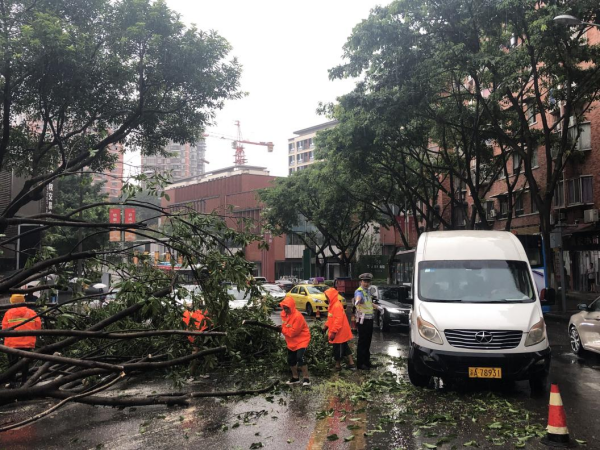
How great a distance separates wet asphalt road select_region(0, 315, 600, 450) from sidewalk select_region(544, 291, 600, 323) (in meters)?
11.9

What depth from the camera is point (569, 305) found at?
82.3 feet

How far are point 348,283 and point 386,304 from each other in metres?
19.5

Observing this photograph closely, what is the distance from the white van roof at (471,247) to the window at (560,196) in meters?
25.5

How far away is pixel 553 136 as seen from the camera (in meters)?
24.4

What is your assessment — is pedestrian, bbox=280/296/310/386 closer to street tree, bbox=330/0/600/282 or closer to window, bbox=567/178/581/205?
street tree, bbox=330/0/600/282

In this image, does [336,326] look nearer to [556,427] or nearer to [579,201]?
[556,427]

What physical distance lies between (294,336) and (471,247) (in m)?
3.33

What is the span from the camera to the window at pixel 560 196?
3198cm

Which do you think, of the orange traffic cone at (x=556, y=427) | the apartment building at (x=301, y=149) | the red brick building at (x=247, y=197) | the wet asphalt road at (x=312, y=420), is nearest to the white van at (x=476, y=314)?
the wet asphalt road at (x=312, y=420)

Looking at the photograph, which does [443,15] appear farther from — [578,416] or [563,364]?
[578,416]

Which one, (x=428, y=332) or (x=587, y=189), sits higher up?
(x=587, y=189)

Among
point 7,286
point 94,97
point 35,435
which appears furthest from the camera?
point 94,97

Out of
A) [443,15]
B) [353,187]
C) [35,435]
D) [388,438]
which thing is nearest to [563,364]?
[388,438]

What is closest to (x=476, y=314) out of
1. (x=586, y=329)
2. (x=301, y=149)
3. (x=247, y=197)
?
(x=586, y=329)
